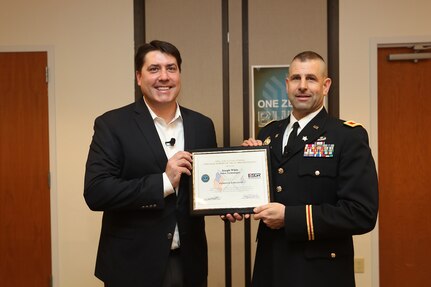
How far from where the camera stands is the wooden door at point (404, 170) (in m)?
2.95

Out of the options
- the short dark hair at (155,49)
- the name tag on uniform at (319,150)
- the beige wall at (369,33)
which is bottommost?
the name tag on uniform at (319,150)

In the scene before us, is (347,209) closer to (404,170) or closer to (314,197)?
(314,197)

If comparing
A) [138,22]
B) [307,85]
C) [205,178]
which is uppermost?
[138,22]

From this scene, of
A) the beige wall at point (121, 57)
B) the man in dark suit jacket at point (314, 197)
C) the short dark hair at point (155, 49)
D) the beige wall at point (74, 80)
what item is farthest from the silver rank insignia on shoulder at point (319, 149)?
the beige wall at point (74, 80)

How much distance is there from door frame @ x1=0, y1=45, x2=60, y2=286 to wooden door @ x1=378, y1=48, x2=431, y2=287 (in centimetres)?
250

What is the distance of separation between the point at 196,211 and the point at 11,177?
2.10 meters

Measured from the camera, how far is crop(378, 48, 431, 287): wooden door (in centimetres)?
295

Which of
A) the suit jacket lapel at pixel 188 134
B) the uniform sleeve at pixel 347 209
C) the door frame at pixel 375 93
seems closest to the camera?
the uniform sleeve at pixel 347 209

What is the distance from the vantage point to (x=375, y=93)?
9.53 ft

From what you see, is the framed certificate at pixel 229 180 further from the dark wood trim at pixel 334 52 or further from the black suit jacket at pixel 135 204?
the dark wood trim at pixel 334 52

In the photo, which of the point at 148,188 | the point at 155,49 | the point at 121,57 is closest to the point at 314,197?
the point at 148,188

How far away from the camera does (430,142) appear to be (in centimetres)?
297

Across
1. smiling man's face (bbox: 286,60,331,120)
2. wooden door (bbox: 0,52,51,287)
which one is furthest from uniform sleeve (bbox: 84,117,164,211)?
wooden door (bbox: 0,52,51,287)

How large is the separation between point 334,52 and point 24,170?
8.36ft
